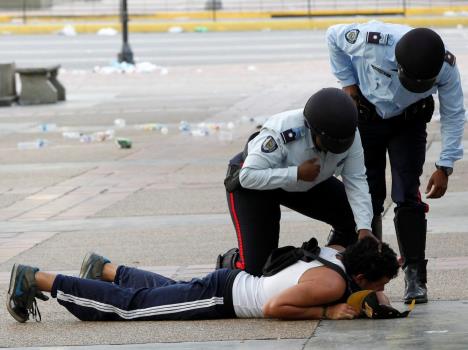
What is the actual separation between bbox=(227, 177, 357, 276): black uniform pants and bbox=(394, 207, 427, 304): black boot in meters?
0.30

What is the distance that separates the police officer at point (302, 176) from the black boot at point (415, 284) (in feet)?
1.16

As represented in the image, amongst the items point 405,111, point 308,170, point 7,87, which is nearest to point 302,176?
point 308,170

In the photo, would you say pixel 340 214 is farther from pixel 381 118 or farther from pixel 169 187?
pixel 169 187

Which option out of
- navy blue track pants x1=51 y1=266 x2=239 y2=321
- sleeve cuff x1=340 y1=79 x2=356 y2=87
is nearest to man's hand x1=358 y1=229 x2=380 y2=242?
navy blue track pants x1=51 y1=266 x2=239 y2=321

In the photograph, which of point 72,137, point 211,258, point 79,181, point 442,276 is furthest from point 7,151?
point 442,276

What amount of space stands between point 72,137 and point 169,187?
3998 mm

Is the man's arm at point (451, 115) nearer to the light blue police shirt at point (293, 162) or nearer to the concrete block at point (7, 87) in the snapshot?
the light blue police shirt at point (293, 162)

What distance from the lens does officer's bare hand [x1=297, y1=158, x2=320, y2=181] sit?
21.6 feet

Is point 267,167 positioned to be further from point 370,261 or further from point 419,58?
point 419,58

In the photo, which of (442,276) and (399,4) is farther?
(399,4)

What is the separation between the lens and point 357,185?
6.81m

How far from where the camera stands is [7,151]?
14266 millimetres

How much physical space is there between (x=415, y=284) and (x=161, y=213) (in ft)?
12.0

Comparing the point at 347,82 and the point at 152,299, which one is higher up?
the point at 347,82
